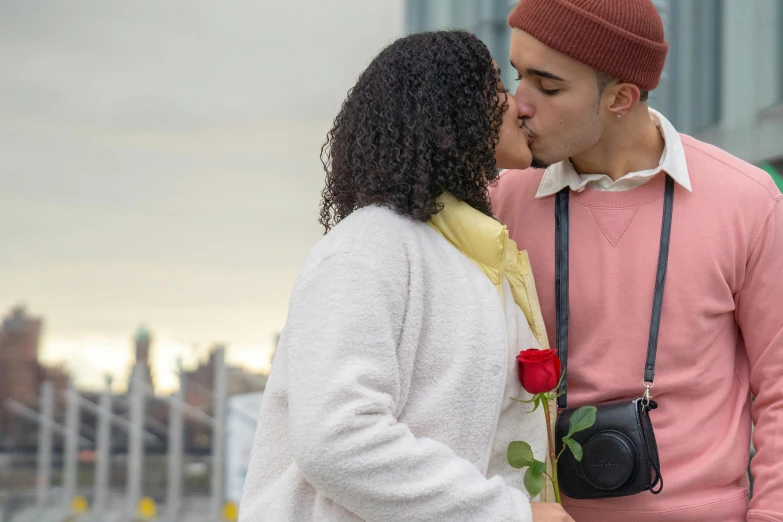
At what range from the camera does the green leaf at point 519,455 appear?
2.20 meters

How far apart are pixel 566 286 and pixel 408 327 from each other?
2.17 ft

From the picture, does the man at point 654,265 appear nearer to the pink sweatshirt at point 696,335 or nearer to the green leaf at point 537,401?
the pink sweatshirt at point 696,335

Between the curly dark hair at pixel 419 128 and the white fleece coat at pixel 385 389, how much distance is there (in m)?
0.07

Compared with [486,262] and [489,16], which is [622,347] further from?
[489,16]

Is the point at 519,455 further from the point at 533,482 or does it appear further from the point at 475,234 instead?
the point at 475,234

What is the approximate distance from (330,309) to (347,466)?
263 millimetres

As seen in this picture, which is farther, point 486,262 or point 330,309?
point 486,262

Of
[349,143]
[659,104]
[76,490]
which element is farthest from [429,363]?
[76,490]

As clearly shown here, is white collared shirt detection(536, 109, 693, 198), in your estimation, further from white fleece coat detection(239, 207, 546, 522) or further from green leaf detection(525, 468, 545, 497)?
green leaf detection(525, 468, 545, 497)

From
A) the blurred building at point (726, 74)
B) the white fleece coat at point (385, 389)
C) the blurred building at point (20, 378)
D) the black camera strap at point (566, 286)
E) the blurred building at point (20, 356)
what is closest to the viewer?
the white fleece coat at point (385, 389)

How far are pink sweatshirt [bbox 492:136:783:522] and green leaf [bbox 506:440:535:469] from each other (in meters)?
0.41

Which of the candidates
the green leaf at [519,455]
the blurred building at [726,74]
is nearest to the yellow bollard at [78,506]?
the blurred building at [726,74]

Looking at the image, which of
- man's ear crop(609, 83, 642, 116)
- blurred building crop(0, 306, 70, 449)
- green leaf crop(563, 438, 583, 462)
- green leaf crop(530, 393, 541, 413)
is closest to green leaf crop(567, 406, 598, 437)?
green leaf crop(563, 438, 583, 462)

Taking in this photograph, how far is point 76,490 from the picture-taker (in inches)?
1699
